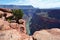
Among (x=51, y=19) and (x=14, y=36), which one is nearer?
(x=14, y=36)

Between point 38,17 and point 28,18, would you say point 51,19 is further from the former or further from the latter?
point 28,18

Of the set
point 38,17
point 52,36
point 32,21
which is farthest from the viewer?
point 32,21

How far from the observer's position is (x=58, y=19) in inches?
607

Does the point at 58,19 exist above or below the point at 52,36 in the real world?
below

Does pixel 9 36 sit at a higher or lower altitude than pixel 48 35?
lower

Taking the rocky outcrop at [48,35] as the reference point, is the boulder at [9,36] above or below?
below

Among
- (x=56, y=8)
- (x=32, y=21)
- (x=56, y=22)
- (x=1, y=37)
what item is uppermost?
(x=1, y=37)

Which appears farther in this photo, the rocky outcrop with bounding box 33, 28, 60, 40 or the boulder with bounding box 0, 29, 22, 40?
the boulder with bounding box 0, 29, 22, 40

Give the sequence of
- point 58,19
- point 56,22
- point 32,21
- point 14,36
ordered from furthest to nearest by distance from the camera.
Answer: point 32,21 < point 58,19 < point 56,22 < point 14,36

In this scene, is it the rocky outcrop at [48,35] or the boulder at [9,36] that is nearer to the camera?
the rocky outcrop at [48,35]

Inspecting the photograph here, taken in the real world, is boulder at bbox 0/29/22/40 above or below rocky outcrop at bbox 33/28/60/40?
below

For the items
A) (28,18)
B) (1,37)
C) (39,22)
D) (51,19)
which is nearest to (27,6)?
(28,18)

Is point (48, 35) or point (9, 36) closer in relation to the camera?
point (48, 35)

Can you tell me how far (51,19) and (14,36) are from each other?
368 inches
